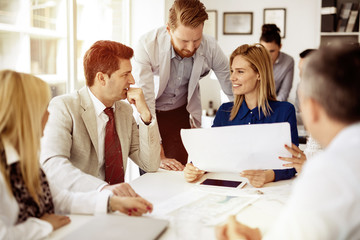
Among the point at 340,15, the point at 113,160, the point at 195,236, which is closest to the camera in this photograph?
the point at 195,236

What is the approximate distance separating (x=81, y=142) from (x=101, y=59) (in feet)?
1.37

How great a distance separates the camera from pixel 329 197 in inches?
26.0

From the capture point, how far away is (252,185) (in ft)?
5.17

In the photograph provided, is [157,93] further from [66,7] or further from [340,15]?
[340,15]

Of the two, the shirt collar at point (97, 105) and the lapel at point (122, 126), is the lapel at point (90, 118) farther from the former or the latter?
the lapel at point (122, 126)

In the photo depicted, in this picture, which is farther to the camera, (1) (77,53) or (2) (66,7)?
(1) (77,53)

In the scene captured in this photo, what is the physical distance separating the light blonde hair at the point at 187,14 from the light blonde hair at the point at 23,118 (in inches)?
49.4

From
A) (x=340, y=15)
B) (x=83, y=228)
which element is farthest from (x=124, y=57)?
(x=340, y=15)

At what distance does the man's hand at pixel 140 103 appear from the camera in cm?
196

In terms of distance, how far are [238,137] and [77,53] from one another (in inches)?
67.3

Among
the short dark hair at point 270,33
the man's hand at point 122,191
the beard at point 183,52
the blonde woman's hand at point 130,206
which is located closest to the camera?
the blonde woman's hand at point 130,206

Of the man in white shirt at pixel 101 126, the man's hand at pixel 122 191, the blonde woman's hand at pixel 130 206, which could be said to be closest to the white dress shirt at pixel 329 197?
the blonde woman's hand at pixel 130 206

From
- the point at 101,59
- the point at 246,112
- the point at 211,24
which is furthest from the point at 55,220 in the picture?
the point at 211,24

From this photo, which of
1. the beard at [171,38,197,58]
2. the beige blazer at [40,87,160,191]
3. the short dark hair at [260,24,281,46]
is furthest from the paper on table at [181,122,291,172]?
the short dark hair at [260,24,281,46]
